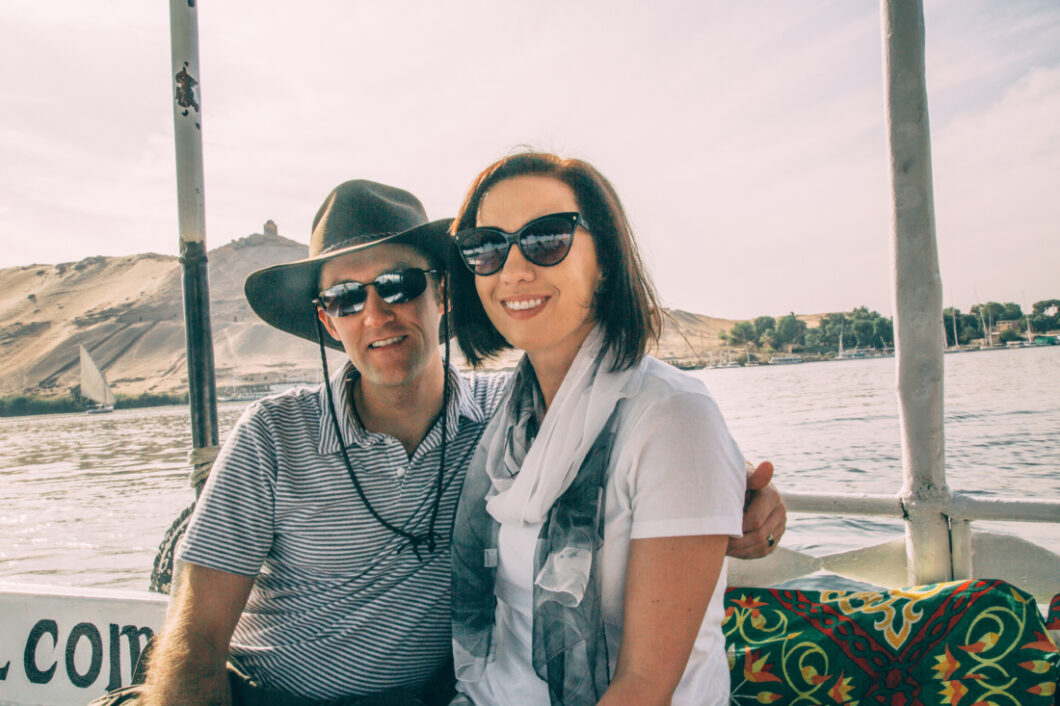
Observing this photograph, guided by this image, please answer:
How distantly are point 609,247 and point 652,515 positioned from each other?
66cm

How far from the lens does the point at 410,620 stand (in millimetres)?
1910

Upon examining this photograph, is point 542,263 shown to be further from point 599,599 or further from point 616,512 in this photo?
point 599,599

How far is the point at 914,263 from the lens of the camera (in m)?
2.65

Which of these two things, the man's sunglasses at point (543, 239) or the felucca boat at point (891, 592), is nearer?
the man's sunglasses at point (543, 239)

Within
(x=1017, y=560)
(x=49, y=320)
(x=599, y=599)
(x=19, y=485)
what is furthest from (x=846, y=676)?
(x=49, y=320)

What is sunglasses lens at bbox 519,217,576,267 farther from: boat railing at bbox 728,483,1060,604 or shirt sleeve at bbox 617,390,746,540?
boat railing at bbox 728,483,1060,604

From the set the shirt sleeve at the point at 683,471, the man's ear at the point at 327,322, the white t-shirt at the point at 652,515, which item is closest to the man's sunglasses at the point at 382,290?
the man's ear at the point at 327,322

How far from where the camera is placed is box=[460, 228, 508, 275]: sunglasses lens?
161 cm

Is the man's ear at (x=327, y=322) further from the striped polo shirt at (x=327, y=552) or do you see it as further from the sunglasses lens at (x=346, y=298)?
the striped polo shirt at (x=327, y=552)

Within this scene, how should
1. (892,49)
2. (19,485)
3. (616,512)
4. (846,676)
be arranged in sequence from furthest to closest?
(19,485) → (892,49) → (846,676) → (616,512)

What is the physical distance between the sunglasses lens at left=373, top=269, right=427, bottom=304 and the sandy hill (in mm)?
62802

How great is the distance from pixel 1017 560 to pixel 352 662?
7.80 ft

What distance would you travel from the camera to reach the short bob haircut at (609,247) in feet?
5.27

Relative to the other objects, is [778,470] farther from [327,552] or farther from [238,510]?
[238,510]
